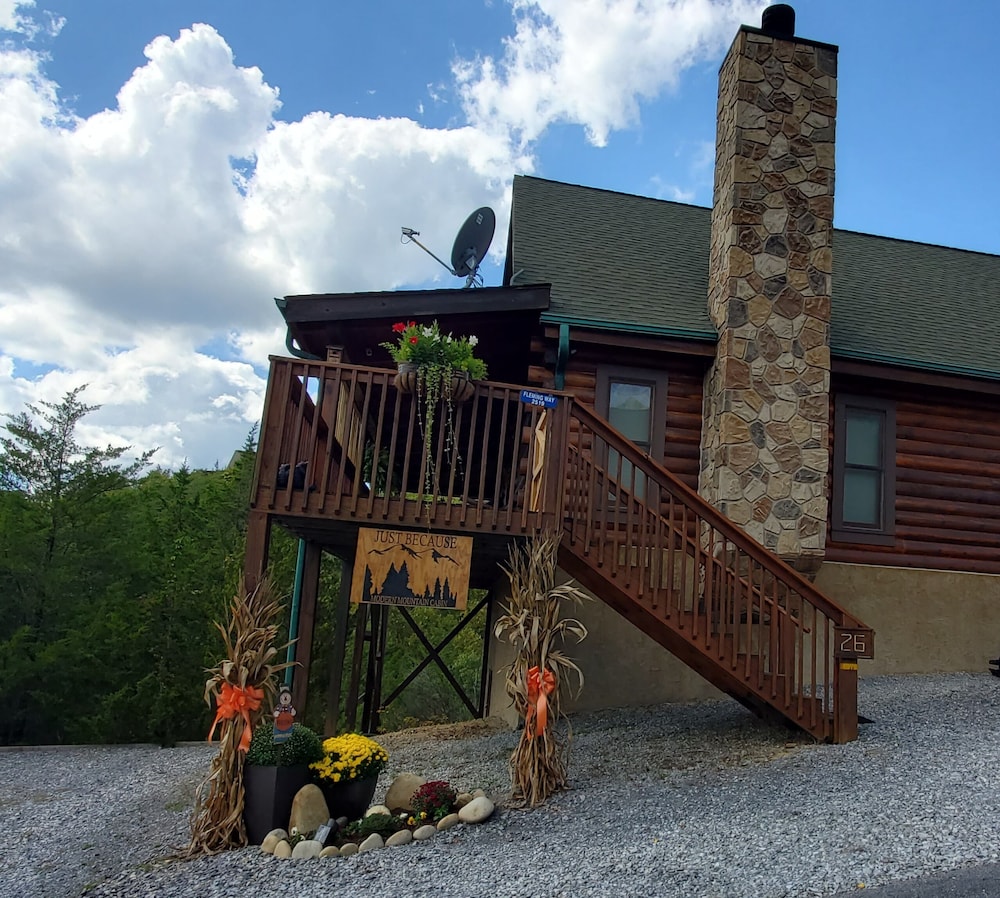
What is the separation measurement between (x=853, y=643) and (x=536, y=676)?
270 cm

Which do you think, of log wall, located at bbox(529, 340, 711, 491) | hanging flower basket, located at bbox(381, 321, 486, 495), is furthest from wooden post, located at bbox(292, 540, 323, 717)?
log wall, located at bbox(529, 340, 711, 491)

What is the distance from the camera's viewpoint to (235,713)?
18.1ft

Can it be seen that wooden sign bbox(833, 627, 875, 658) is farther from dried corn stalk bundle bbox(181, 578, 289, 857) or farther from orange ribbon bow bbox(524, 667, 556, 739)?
dried corn stalk bundle bbox(181, 578, 289, 857)

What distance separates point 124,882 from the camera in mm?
4930

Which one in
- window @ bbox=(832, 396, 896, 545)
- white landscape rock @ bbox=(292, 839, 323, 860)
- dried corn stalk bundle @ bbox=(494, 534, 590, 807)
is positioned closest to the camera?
white landscape rock @ bbox=(292, 839, 323, 860)

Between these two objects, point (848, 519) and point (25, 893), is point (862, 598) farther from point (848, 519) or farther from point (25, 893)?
point (25, 893)

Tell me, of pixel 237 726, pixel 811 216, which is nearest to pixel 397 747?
pixel 237 726

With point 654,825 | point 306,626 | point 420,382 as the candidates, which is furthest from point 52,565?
point 654,825

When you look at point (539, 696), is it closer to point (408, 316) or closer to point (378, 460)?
point (378, 460)

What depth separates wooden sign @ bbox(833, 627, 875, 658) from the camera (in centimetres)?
682

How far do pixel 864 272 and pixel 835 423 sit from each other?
4374 millimetres

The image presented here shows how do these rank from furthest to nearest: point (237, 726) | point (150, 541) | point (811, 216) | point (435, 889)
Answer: point (150, 541), point (811, 216), point (237, 726), point (435, 889)

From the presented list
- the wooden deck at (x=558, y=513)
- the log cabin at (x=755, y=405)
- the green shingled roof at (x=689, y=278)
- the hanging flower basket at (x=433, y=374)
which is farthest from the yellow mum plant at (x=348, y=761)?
the green shingled roof at (x=689, y=278)

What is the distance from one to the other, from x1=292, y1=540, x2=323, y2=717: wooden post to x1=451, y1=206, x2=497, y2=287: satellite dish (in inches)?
177
